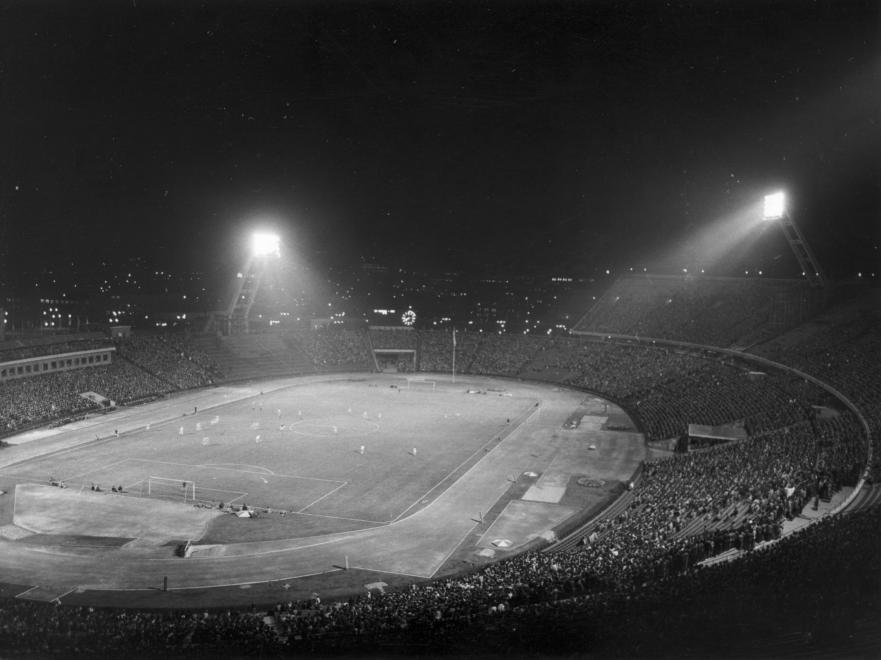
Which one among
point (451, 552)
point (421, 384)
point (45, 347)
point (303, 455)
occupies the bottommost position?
point (451, 552)

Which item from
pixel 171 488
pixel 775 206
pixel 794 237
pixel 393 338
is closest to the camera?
pixel 171 488

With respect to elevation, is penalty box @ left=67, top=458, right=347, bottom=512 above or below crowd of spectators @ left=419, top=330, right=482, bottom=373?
below

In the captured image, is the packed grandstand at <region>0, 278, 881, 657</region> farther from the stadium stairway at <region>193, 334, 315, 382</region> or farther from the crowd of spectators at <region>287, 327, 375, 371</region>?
the crowd of spectators at <region>287, 327, 375, 371</region>

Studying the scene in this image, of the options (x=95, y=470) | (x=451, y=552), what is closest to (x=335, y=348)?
(x=95, y=470)

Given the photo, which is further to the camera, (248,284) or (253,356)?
(248,284)

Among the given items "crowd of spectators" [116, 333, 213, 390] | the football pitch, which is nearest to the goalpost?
the football pitch

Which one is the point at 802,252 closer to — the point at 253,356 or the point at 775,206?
the point at 775,206
